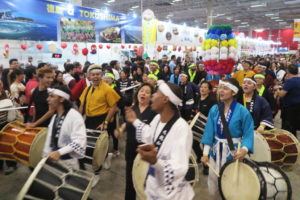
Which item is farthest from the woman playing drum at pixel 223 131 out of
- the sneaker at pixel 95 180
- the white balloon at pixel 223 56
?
the white balloon at pixel 223 56

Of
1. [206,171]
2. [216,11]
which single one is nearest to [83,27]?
[206,171]

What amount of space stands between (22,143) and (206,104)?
2.68 m

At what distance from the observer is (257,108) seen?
3.22 metres

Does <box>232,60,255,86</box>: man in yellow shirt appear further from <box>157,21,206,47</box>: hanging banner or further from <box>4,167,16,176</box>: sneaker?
<box>157,21,206,47</box>: hanging banner

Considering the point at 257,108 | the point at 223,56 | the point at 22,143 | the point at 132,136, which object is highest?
the point at 223,56

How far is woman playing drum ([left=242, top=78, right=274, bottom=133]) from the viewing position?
10.2 feet

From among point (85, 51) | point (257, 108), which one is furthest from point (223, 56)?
point (85, 51)

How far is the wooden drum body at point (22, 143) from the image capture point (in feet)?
8.92

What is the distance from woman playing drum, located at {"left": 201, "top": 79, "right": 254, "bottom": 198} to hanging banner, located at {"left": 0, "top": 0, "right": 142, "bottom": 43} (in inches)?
286

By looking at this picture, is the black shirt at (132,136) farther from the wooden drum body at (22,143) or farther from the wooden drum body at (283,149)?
the wooden drum body at (283,149)

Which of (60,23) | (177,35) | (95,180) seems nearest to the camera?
(95,180)

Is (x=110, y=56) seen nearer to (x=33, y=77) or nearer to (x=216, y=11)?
(x=33, y=77)

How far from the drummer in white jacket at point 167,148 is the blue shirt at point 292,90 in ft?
10.9

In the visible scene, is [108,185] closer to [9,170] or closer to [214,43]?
[9,170]
